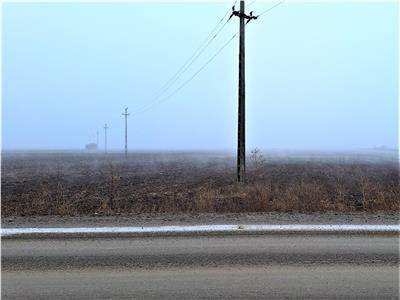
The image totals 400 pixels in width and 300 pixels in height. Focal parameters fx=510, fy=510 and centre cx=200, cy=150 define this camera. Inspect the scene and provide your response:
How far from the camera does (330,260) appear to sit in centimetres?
717

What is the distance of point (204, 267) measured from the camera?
6836 mm

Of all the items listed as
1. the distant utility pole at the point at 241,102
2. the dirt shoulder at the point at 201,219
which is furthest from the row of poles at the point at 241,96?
the dirt shoulder at the point at 201,219

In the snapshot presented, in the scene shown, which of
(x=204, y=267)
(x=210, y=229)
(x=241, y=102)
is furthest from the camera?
(x=241, y=102)

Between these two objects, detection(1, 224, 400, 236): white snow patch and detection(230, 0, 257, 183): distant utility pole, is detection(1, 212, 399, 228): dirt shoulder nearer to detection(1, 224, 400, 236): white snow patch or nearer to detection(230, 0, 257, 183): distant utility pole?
detection(1, 224, 400, 236): white snow patch

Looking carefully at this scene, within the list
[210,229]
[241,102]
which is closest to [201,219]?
[210,229]

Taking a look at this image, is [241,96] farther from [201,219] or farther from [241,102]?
[201,219]

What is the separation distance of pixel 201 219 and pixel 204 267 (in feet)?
13.7

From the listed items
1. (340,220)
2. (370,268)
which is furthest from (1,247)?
(340,220)

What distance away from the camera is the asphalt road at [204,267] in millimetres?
5789

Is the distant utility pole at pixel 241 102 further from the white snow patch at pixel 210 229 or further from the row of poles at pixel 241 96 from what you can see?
the white snow patch at pixel 210 229

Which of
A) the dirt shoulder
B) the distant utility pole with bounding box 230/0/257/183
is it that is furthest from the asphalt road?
the distant utility pole with bounding box 230/0/257/183

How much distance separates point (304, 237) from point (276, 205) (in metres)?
4.94

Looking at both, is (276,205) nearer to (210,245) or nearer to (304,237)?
(304,237)

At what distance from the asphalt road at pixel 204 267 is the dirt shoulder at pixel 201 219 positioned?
179 centimetres
